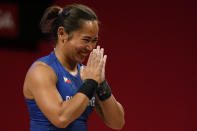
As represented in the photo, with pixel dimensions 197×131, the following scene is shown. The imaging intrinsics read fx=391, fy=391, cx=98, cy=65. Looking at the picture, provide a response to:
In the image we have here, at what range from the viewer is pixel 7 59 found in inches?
121

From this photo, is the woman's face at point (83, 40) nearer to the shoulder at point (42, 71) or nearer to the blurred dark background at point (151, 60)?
the shoulder at point (42, 71)

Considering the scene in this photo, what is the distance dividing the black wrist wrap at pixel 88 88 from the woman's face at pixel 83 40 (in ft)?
0.57

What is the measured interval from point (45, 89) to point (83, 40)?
31cm

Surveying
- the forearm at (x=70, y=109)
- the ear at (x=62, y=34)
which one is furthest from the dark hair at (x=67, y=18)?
the forearm at (x=70, y=109)

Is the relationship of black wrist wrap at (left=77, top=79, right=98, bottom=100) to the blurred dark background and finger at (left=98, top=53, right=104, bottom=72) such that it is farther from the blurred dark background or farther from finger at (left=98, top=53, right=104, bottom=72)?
the blurred dark background

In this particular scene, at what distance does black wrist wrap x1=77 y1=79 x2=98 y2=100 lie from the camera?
5.49 feet

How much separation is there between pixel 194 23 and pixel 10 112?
5.66ft

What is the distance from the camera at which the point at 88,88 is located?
169 centimetres

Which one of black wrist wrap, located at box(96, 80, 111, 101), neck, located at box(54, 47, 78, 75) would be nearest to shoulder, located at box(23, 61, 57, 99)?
neck, located at box(54, 47, 78, 75)

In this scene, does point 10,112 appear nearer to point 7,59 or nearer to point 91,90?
point 7,59

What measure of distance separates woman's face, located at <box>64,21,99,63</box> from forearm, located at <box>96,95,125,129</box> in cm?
28

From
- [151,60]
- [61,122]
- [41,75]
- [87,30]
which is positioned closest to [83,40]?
[87,30]

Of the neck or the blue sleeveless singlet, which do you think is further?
the neck

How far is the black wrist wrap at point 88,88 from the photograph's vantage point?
167 centimetres
